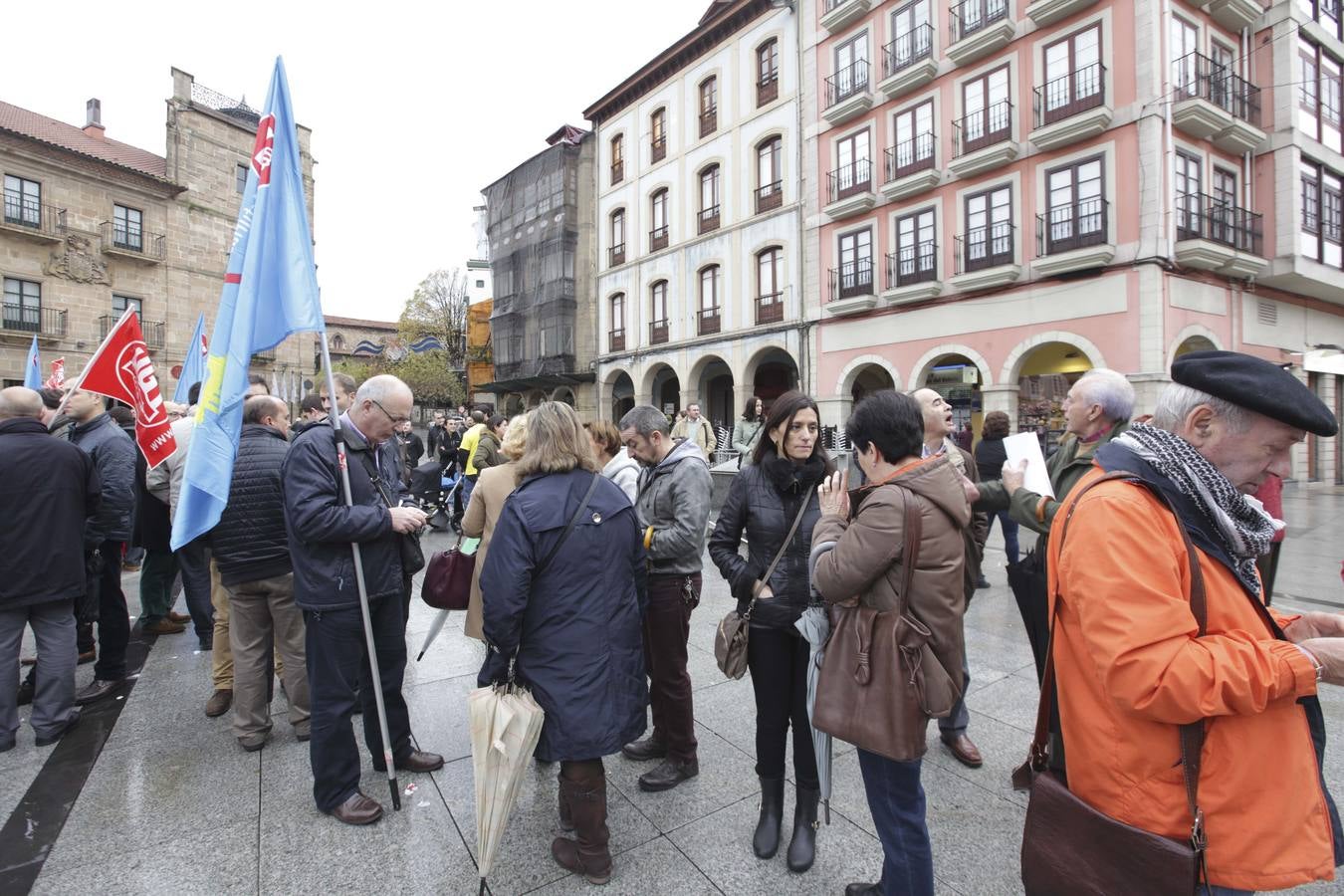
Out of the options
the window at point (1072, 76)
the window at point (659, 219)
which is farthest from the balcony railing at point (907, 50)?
the window at point (659, 219)

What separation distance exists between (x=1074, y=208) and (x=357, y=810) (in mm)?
17327

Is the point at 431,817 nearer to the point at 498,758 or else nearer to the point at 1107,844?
the point at 498,758

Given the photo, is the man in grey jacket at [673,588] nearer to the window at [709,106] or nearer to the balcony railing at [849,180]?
the balcony railing at [849,180]

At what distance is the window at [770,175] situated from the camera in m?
20.7

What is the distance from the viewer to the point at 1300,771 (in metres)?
1.35

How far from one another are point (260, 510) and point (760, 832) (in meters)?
3.19

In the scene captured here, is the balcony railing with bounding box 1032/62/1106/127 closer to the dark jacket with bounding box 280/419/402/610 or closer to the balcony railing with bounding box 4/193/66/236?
the dark jacket with bounding box 280/419/402/610

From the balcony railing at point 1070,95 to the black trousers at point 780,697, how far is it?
16.6 metres

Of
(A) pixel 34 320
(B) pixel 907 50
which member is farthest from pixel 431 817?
(A) pixel 34 320

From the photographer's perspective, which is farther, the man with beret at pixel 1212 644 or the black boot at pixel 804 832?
the black boot at pixel 804 832

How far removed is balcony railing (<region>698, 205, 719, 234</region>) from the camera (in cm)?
2252

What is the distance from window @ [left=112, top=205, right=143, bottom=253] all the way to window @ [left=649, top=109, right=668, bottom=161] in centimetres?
2069

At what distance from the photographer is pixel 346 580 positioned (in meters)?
3.07

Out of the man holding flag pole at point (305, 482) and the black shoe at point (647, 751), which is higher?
the man holding flag pole at point (305, 482)
